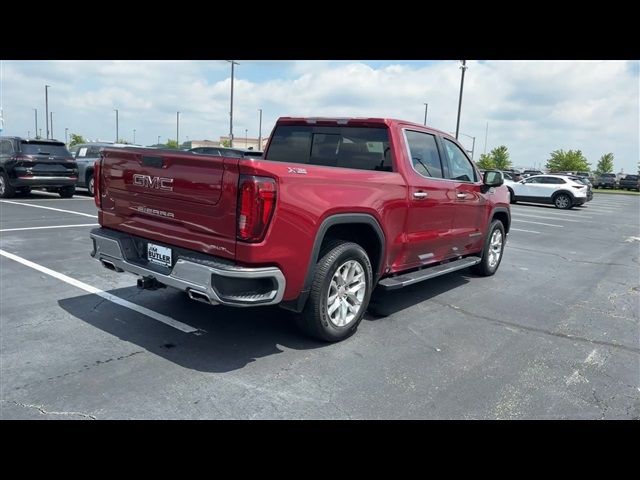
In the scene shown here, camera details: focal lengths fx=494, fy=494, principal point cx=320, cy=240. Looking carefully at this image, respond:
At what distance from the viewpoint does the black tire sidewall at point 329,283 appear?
4.02m

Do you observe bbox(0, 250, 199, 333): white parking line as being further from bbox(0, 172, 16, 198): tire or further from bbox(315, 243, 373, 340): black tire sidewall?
bbox(0, 172, 16, 198): tire

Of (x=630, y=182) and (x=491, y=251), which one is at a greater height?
(x=630, y=182)

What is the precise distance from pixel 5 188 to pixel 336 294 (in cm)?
1373

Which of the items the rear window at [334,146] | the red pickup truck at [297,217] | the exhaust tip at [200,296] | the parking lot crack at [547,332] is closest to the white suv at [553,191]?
the parking lot crack at [547,332]

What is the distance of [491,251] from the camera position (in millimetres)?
7312

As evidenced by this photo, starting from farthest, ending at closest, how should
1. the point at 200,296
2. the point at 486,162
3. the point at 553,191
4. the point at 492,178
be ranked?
the point at 486,162
the point at 553,191
the point at 492,178
the point at 200,296

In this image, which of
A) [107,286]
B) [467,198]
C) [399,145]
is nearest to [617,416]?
[399,145]

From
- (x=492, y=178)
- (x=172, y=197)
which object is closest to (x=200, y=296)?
(x=172, y=197)

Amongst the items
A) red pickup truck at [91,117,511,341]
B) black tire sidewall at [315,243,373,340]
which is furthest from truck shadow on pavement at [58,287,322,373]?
red pickup truck at [91,117,511,341]

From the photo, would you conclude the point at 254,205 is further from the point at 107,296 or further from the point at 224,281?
the point at 107,296

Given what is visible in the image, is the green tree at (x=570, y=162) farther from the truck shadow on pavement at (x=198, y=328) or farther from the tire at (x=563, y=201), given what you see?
the truck shadow on pavement at (x=198, y=328)

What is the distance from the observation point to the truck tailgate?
3.53 m

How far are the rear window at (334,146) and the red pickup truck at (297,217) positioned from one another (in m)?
0.01

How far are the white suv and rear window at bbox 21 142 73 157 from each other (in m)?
18.8
